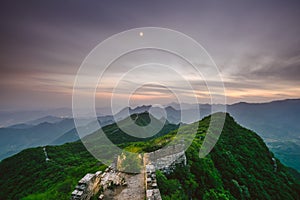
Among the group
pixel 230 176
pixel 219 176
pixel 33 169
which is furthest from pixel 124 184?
pixel 33 169

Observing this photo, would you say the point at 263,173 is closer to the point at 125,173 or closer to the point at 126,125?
the point at 125,173

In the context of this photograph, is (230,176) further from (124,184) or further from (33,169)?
(33,169)

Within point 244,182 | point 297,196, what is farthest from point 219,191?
point 297,196

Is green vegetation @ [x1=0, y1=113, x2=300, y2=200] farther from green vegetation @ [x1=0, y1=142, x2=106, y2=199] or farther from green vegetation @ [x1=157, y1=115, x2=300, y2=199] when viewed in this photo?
green vegetation @ [x1=0, y1=142, x2=106, y2=199]

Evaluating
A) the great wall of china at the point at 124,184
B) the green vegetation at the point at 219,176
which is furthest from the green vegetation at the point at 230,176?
the great wall of china at the point at 124,184

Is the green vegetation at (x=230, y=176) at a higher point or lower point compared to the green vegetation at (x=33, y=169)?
higher

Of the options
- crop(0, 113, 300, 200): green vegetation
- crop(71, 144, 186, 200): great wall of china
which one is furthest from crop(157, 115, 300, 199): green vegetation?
crop(71, 144, 186, 200): great wall of china

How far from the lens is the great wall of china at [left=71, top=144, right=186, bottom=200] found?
11.0m

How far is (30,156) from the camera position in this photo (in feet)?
235

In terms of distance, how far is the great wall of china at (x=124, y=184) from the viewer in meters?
11.0

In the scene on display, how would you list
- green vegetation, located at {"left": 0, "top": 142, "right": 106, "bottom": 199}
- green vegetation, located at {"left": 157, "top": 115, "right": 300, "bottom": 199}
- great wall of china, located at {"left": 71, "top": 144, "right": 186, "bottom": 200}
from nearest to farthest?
great wall of china, located at {"left": 71, "top": 144, "right": 186, "bottom": 200}
green vegetation, located at {"left": 157, "top": 115, "right": 300, "bottom": 199}
green vegetation, located at {"left": 0, "top": 142, "right": 106, "bottom": 199}

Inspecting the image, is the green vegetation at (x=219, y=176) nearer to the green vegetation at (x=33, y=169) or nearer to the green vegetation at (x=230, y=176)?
the green vegetation at (x=230, y=176)

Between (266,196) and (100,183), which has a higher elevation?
(100,183)

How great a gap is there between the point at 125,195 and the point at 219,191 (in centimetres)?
984
